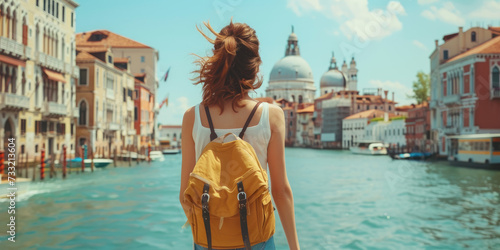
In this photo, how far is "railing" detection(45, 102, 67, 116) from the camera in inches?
794

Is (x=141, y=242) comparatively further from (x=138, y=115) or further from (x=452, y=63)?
(x=138, y=115)

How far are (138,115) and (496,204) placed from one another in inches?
1105

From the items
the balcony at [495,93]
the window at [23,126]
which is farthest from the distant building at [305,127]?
the window at [23,126]

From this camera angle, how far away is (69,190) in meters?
14.3

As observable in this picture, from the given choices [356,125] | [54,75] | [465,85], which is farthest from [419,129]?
[54,75]

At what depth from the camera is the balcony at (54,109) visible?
20172 mm

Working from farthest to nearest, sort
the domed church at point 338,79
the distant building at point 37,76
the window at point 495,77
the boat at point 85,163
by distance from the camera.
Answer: the domed church at point 338,79 → the window at point 495,77 → the boat at point 85,163 → the distant building at point 37,76

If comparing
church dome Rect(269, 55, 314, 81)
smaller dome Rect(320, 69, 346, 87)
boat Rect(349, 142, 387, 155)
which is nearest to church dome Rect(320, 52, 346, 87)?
smaller dome Rect(320, 69, 346, 87)

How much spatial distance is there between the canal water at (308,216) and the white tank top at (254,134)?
20.3ft

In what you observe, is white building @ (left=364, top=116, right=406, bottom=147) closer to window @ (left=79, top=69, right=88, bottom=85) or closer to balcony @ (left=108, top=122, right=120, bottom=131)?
balcony @ (left=108, top=122, right=120, bottom=131)

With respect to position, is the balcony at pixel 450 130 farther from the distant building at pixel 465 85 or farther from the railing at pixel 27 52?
the railing at pixel 27 52

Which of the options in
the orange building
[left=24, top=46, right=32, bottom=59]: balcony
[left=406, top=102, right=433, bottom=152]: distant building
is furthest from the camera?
[left=406, top=102, right=433, bottom=152]: distant building

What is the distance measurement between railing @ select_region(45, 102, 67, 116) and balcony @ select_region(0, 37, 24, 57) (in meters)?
2.83

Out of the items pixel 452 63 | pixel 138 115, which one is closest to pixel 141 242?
pixel 452 63
